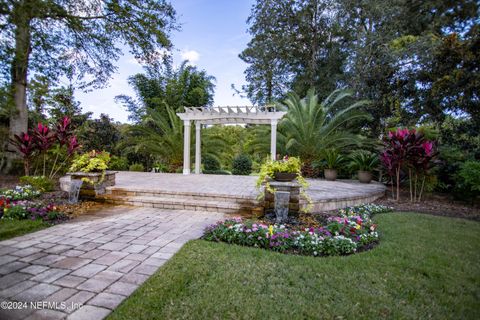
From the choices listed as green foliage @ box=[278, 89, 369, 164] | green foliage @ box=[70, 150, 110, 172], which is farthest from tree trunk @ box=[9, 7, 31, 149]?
green foliage @ box=[278, 89, 369, 164]

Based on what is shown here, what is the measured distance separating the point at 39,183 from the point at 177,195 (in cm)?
325

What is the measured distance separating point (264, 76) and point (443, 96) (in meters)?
8.92

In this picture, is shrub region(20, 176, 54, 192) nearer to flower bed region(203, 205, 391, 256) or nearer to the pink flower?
flower bed region(203, 205, 391, 256)

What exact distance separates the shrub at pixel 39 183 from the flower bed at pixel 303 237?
4.56 m

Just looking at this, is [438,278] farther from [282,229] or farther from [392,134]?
[392,134]

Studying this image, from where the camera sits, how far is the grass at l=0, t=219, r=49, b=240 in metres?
3.19

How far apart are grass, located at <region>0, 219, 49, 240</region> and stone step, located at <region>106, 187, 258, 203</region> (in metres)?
1.75

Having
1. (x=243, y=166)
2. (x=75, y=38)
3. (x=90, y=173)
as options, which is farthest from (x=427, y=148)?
(x=75, y=38)

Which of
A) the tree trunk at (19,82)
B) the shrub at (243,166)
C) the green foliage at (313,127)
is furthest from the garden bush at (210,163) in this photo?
the tree trunk at (19,82)

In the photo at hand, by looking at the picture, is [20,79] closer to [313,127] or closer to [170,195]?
[170,195]

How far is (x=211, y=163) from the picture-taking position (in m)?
10.8

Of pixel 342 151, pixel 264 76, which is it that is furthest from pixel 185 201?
pixel 264 76

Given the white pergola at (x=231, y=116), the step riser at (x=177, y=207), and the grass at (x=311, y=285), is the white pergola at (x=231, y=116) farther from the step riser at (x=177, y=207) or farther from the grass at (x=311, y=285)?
the grass at (x=311, y=285)

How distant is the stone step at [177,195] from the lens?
4.82 meters
